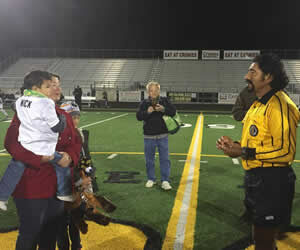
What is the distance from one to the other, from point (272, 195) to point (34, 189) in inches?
68.0

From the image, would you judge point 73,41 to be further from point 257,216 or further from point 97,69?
point 257,216

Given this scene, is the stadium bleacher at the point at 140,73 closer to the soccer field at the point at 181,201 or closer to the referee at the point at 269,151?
the soccer field at the point at 181,201

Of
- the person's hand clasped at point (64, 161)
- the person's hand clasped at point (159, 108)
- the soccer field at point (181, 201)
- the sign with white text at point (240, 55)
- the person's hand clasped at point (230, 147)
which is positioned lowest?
the soccer field at point (181, 201)

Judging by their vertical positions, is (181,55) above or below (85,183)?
above

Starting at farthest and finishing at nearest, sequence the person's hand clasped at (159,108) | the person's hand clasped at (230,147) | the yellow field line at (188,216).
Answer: the person's hand clasped at (159,108)
the yellow field line at (188,216)
the person's hand clasped at (230,147)

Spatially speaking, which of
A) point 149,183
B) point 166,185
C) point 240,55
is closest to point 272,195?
point 166,185

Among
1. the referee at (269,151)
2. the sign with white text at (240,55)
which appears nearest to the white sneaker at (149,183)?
the referee at (269,151)

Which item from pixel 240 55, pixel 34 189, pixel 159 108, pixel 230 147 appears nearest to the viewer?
pixel 34 189

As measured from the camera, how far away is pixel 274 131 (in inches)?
79.6

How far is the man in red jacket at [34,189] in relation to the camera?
6.67ft

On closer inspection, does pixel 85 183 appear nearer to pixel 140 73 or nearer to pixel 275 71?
pixel 275 71

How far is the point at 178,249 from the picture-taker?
2998 mm

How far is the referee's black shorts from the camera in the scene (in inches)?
79.3

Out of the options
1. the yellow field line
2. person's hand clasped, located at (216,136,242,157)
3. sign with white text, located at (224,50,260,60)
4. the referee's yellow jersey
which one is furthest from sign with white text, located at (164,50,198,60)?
the referee's yellow jersey
